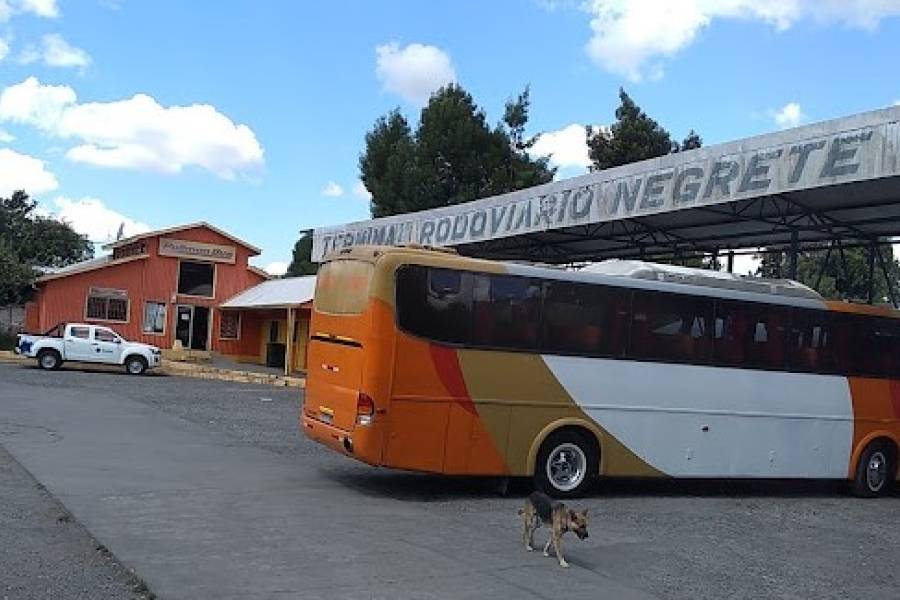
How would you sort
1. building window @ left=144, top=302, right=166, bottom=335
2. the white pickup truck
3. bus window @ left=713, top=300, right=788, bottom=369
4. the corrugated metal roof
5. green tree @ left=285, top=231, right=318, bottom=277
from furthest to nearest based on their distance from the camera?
green tree @ left=285, top=231, right=318, bottom=277
building window @ left=144, top=302, right=166, bottom=335
the corrugated metal roof
the white pickup truck
bus window @ left=713, top=300, right=788, bottom=369

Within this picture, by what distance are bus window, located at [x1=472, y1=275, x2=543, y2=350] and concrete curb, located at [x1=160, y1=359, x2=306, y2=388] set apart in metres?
20.7

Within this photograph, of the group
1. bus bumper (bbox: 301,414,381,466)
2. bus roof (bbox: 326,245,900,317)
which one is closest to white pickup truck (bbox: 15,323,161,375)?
bus roof (bbox: 326,245,900,317)

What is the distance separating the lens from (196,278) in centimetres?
4459

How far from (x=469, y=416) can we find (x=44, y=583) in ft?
19.7

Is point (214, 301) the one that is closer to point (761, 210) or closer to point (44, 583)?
point (761, 210)

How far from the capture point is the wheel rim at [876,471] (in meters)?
15.0

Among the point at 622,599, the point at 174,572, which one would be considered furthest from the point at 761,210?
the point at 174,572

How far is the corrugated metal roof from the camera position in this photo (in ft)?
123

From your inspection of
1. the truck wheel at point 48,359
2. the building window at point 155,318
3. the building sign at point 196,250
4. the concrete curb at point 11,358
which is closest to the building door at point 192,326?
the building window at point 155,318

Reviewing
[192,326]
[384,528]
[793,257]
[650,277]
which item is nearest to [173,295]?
[192,326]

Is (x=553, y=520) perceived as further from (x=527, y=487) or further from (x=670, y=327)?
(x=670, y=327)

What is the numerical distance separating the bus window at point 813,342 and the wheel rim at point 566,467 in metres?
3.84

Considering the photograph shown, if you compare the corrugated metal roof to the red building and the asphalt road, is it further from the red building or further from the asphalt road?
the asphalt road

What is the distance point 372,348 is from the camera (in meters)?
11.4
